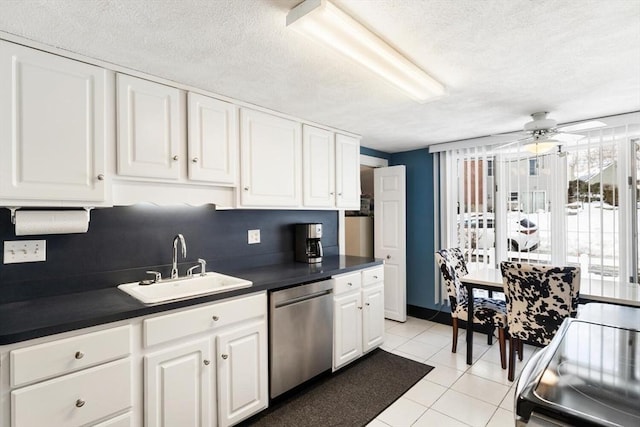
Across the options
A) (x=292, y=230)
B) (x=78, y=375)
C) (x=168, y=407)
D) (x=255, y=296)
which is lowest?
(x=168, y=407)

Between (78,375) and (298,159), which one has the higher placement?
(298,159)

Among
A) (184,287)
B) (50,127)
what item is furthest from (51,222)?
(184,287)

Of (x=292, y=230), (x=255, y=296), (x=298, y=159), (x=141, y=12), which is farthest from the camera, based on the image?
(x=292, y=230)

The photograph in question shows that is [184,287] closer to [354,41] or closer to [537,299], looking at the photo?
[354,41]

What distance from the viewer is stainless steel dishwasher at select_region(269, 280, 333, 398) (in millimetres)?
2232

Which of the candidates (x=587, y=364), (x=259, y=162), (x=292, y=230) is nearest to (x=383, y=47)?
(x=259, y=162)

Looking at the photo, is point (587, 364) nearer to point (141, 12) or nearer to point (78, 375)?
point (78, 375)

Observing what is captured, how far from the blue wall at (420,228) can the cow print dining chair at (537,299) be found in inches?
61.4

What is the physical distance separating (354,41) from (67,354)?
1911mm

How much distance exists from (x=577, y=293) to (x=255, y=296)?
2.25 meters

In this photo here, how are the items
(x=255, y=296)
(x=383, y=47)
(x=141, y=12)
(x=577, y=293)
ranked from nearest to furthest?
1. (x=141, y=12)
2. (x=383, y=47)
3. (x=255, y=296)
4. (x=577, y=293)

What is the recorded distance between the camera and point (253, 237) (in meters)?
2.85

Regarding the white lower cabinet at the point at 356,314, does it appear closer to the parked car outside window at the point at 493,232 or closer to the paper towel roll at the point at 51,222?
the parked car outside window at the point at 493,232

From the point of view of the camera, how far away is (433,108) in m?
2.68
